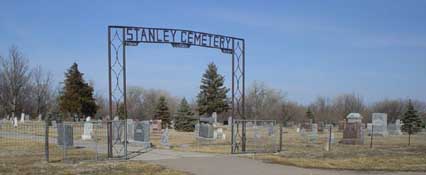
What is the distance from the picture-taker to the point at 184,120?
178 ft

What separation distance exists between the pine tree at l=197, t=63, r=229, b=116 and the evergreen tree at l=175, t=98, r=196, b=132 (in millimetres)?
19125

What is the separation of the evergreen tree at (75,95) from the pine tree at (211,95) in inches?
754

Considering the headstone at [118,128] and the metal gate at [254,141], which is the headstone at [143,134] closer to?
the headstone at [118,128]

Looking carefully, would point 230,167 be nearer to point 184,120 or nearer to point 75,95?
point 184,120

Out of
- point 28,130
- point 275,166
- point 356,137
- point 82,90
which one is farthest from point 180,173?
point 82,90

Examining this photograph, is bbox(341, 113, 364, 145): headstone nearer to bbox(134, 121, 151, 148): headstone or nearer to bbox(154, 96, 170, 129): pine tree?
bbox(134, 121, 151, 148): headstone

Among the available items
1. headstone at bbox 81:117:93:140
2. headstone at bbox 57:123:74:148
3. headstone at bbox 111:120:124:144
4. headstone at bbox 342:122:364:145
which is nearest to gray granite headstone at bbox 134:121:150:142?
headstone at bbox 111:120:124:144

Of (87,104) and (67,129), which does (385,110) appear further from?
(67,129)

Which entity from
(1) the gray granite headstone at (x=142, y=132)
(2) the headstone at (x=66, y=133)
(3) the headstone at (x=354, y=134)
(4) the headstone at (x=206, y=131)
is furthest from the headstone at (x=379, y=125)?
(2) the headstone at (x=66, y=133)

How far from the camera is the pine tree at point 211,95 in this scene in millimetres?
74562

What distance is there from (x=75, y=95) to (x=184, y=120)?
15.8m

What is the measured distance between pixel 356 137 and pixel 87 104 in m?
40.4

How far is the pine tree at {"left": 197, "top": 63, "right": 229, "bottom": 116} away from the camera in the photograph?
74.6 meters

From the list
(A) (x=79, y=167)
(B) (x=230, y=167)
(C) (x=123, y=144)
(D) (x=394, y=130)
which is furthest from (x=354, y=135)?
(A) (x=79, y=167)
